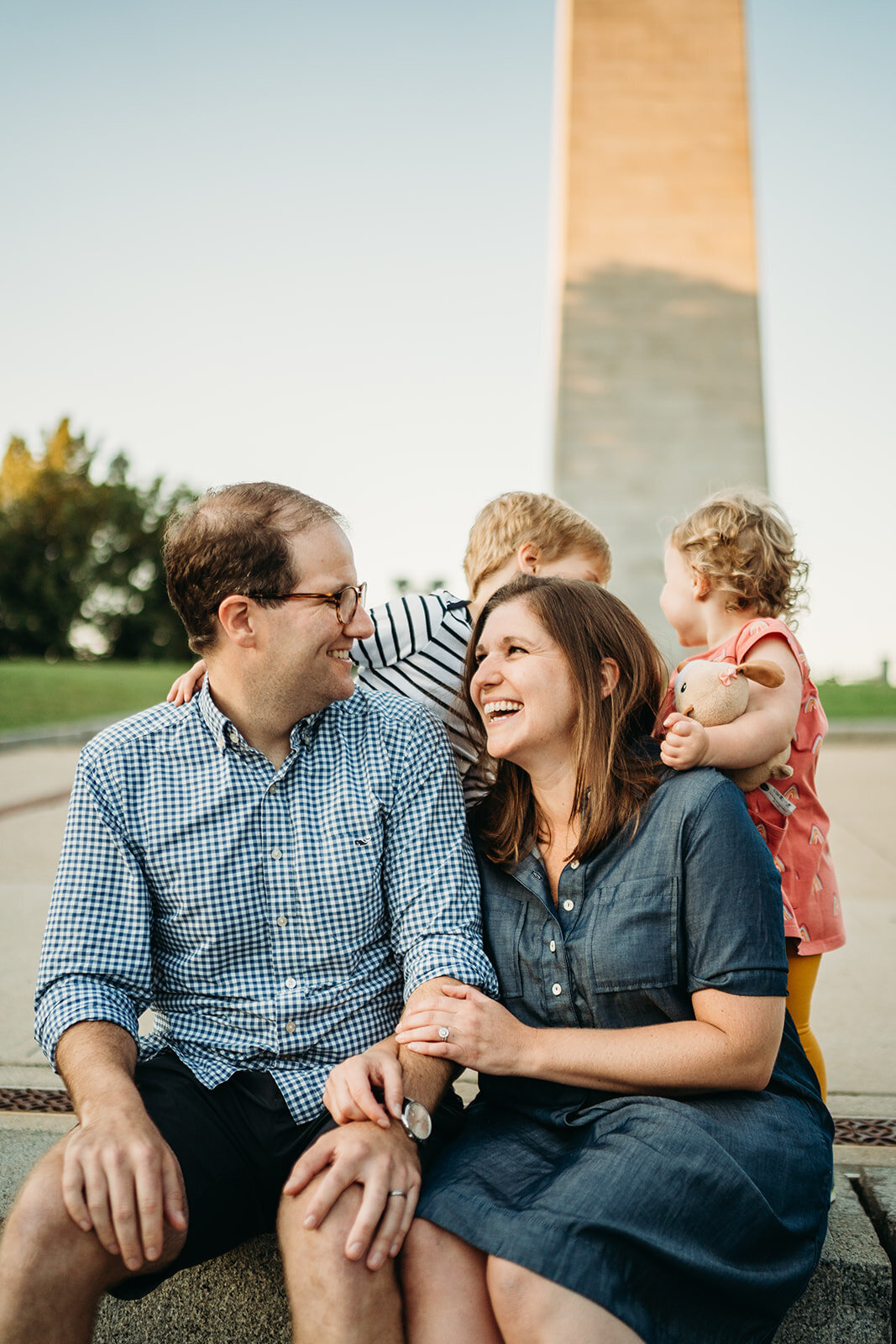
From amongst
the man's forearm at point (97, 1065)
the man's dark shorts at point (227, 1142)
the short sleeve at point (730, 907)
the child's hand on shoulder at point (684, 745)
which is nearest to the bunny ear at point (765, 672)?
the child's hand on shoulder at point (684, 745)

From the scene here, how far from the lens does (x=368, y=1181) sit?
159 centimetres

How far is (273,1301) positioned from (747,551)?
73.1 inches

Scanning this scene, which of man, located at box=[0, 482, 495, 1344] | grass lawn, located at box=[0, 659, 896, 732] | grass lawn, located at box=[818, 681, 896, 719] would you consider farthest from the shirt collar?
grass lawn, located at box=[818, 681, 896, 719]

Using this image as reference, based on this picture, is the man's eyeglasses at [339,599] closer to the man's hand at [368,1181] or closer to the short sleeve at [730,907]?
the short sleeve at [730,907]

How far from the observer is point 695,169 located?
10.8 meters

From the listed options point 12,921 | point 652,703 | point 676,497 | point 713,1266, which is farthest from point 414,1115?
point 676,497

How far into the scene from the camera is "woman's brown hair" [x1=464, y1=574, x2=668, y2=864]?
6.43 feet

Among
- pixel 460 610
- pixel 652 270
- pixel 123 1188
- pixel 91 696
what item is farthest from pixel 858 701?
pixel 123 1188

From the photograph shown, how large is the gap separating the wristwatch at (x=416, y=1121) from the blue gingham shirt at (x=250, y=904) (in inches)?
9.1

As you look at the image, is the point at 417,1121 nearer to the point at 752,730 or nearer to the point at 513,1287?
the point at 513,1287

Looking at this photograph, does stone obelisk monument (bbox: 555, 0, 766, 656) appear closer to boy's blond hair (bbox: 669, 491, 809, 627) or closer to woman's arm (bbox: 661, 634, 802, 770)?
boy's blond hair (bbox: 669, 491, 809, 627)

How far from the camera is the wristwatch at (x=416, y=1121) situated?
66.7 inches

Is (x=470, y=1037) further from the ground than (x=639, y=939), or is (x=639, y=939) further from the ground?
(x=639, y=939)

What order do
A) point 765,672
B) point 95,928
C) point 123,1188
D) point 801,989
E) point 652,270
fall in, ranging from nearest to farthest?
point 123,1188 → point 95,928 → point 765,672 → point 801,989 → point 652,270
